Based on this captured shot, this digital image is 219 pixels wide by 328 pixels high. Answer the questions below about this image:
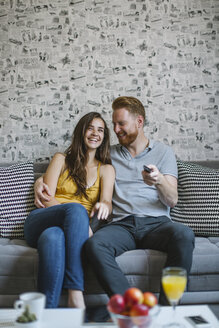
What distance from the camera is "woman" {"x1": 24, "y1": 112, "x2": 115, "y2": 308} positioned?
4.92 feet

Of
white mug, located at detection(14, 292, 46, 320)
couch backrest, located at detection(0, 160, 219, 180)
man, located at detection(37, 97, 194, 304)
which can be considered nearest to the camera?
white mug, located at detection(14, 292, 46, 320)

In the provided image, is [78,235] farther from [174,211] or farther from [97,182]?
[174,211]

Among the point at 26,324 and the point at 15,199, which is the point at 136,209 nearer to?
the point at 15,199

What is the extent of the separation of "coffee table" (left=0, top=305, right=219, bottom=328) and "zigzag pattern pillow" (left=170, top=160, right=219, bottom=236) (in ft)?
3.11

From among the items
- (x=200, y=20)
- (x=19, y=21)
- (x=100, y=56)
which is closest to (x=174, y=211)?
(x=100, y=56)

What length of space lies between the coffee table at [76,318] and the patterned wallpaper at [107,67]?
1.60 meters

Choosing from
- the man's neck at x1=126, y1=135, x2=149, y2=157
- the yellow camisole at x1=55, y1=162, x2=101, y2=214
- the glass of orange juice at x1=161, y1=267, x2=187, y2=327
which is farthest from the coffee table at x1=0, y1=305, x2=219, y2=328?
the man's neck at x1=126, y1=135, x2=149, y2=157

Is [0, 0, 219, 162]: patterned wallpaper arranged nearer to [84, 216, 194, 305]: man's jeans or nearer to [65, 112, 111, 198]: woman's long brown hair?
[65, 112, 111, 198]: woman's long brown hair

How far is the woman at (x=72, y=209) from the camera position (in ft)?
4.92

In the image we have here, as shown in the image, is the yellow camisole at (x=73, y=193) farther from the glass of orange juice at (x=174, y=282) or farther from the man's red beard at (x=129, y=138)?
the glass of orange juice at (x=174, y=282)

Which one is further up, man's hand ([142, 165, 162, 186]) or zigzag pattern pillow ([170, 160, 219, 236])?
man's hand ([142, 165, 162, 186])

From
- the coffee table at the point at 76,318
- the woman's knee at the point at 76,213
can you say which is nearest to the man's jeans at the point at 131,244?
the woman's knee at the point at 76,213

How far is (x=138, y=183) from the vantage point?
81.6 inches

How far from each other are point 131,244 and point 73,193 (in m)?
0.49
